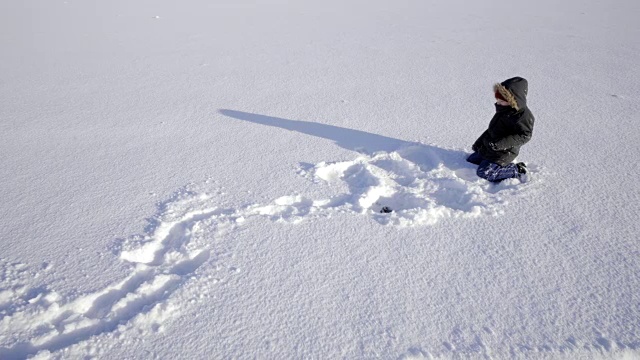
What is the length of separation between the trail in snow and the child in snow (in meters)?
0.09

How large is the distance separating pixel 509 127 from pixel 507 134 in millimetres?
52

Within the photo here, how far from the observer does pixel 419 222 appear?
218 cm

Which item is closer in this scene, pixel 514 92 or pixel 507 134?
pixel 514 92

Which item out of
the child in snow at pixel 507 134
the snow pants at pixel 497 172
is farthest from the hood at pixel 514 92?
the snow pants at pixel 497 172

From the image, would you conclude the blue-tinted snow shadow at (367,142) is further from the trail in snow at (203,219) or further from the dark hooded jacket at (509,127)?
the dark hooded jacket at (509,127)

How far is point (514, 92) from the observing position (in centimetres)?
242

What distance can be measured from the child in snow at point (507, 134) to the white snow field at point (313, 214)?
0.48 ft

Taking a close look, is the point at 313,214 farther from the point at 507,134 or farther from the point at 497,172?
the point at 507,134

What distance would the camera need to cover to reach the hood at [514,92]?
2.40m

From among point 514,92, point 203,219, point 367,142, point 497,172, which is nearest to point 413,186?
point 497,172

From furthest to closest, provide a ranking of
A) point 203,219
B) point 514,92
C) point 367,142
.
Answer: point 367,142, point 514,92, point 203,219

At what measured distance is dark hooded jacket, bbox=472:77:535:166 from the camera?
2428 mm

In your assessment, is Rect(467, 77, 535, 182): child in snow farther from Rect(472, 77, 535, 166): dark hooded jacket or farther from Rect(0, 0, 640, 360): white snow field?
Rect(0, 0, 640, 360): white snow field

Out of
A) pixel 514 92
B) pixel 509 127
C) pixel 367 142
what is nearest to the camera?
Answer: pixel 514 92
